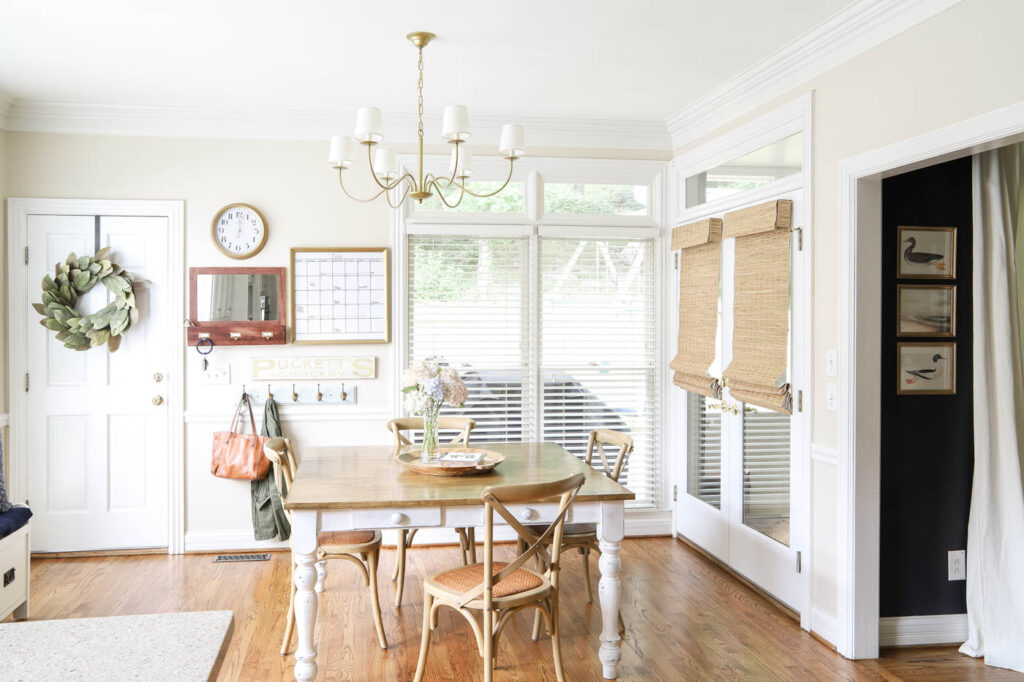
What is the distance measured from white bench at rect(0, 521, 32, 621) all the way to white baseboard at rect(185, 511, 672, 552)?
1.16 meters

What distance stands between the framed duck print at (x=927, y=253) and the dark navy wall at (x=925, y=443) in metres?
0.03

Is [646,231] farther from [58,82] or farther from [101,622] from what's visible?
[101,622]

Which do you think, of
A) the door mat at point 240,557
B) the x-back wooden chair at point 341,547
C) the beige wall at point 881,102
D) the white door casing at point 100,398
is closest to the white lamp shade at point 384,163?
the x-back wooden chair at point 341,547

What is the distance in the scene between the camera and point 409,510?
9.56ft

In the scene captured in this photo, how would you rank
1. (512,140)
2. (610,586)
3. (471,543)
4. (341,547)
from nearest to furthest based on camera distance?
(610,586), (512,140), (341,547), (471,543)

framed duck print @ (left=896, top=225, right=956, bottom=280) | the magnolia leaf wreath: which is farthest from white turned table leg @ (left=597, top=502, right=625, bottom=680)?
the magnolia leaf wreath

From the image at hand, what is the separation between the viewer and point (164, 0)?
304 cm

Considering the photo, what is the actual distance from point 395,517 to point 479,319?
2222 millimetres

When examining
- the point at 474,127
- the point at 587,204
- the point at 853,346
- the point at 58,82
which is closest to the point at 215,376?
the point at 58,82

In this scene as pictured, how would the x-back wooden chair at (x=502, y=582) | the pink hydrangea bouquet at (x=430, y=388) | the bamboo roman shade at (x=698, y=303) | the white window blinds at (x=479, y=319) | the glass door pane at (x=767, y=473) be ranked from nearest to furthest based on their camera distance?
1. the x-back wooden chair at (x=502, y=582)
2. the pink hydrangea bouquet at (x=430, y=388)
3. the glass door pane at (x=767, y=473)
4. the bamboo roman shade at (x=698, y=303)
5. the white window blinds at (x=479, y=319)

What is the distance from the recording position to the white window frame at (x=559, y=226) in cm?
485

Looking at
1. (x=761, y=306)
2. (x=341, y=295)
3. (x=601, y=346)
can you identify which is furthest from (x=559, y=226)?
(x=761, y=306)

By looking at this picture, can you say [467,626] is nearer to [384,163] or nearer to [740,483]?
[740,483]

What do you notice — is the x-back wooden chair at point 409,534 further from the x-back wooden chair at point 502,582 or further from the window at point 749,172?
the window at point 749,172
